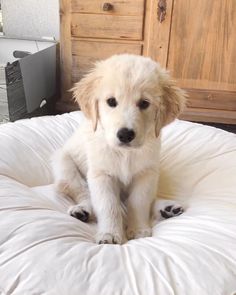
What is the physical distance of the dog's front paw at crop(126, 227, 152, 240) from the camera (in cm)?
125

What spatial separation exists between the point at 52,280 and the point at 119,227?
39 centimetres

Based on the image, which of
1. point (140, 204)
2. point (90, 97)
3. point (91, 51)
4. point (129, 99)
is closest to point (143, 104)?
point (129, 99)

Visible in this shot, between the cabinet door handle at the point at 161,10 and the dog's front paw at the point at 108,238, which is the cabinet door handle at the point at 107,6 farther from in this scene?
the dog's front paw at the point at 108,238

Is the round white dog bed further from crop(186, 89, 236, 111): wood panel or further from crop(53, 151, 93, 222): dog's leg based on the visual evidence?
crop(186, 89, 236, 111): wood panel

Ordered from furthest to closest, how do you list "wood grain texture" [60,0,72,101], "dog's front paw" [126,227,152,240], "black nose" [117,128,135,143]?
"wood grain texture" [60,0,72,101] → "dog's front paw" [126,227,152,240] → "black nose" [117,128,135,143]

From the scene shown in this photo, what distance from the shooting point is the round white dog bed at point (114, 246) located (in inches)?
34.9

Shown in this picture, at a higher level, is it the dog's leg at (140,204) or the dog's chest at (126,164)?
the dog's chest at (126,164)

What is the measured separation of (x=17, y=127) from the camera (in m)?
1.73

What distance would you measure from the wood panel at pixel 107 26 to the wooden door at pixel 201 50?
0.09 metres

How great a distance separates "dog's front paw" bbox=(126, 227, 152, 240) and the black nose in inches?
12.3

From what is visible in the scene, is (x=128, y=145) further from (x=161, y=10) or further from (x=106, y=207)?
(x=161, y=10)

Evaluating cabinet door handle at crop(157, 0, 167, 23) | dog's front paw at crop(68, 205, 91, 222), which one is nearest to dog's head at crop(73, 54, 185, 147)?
dog's front paw at crop(68, 205, 91, 222)

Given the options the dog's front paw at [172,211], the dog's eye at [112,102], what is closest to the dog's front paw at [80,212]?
the dog's front paw at [172,211]

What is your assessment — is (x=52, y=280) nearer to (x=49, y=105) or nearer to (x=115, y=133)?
(x=115, y=133)
